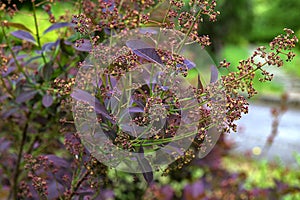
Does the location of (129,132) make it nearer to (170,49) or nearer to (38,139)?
(170,49)

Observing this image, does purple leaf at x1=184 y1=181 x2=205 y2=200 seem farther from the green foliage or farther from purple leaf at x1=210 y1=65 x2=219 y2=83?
the green foliage

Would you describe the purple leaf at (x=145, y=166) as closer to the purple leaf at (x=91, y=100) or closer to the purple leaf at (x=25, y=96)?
the purple leaf at (x=91, y=100)

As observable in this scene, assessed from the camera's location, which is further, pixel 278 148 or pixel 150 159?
pixel 278 148

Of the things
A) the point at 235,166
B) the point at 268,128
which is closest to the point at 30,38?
the point at 235,166

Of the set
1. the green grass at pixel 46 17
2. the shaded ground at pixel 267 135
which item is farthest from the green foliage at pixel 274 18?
the green grass at pixel 46 17

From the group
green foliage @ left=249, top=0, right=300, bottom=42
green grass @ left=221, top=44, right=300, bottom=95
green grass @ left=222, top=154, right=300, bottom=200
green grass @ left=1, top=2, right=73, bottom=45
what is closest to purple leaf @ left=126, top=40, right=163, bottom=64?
green grass @ left=1, top=2, right=73, bottom=45

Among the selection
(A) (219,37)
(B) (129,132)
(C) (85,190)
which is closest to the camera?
(B) (129,132)

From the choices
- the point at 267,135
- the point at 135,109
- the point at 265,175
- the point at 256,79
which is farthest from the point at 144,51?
the point at 256,79

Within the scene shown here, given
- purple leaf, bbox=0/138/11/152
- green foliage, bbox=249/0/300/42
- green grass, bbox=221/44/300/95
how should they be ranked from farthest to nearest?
green foliage, bbox=249/0/300/42 → green grass, bbox=221/44/300/95 → purple leaf, bbox=0/138/11/152
